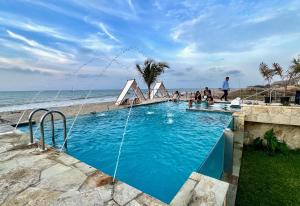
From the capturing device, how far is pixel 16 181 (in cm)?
280

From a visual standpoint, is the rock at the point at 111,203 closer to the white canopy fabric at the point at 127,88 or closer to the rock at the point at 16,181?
the rock at the point at 16,181

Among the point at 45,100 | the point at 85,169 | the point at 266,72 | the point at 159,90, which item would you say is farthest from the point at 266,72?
the point at 45,100

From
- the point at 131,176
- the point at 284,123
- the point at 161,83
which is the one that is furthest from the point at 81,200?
the point at 161,83

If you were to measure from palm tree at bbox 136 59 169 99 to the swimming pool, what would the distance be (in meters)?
12.4

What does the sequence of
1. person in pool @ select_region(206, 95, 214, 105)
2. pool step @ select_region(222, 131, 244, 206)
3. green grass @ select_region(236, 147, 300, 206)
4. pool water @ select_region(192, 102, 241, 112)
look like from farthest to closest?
1. person in pool @ select_region(206, 95, 214, 105)
2. pool water @ select_region(192, 102, 241, 112)
3. green grass @ select_region(236, 147, 300, 206)
4. pool step @ select_region(222, 131, 244, 206)

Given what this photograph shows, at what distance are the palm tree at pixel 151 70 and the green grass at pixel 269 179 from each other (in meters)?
15.8

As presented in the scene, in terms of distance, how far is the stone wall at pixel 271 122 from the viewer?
6992mm

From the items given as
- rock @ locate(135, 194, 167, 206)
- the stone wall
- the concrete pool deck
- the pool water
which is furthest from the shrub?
rock @ locate(135, 194, 167, 206)

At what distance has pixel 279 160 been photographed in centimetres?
652

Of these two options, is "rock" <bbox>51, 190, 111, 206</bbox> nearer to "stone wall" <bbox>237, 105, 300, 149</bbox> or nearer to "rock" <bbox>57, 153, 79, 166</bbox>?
"rock" <bbox>57, 153, 79, 166</bbox>

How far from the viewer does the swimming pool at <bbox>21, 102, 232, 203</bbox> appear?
4.29 m

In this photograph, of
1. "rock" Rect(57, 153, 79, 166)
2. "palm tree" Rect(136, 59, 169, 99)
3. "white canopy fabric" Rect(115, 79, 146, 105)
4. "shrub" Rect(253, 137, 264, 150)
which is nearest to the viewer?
"rock" Rect(57, 153, 79, 166)

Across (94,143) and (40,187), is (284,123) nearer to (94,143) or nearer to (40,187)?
(94,143)

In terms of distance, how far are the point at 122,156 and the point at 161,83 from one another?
57.4 feet
